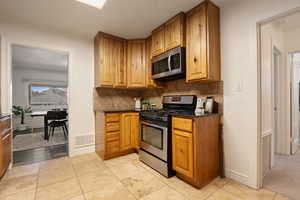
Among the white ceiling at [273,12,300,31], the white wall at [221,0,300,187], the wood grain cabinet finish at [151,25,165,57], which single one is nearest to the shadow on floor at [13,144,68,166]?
the wood grain cabinet finish at [151,25,165,57]

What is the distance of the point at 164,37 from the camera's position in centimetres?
Result: 252

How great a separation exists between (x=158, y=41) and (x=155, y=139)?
1766 mm

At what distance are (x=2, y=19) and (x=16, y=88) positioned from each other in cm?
446

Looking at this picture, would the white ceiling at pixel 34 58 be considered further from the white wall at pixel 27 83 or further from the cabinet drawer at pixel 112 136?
the cabinet drawer at pixel 112 136

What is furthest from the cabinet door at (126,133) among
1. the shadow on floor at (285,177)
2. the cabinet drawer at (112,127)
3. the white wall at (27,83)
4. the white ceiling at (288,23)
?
the white wall at (27,83)

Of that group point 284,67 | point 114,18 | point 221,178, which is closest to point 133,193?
point 221,178

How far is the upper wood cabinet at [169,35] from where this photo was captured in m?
2.21

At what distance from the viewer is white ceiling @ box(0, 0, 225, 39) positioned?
1.98 metres

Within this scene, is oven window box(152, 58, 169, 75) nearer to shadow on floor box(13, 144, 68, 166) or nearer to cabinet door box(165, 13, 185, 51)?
cabinet door box(165, 13, 185, 51)

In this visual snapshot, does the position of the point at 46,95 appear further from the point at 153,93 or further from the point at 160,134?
the point at 160,134

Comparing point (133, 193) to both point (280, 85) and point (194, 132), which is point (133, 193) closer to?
point (194, 132)

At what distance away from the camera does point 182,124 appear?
1.84 m

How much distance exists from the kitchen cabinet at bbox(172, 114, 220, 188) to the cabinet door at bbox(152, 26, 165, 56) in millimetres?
1350

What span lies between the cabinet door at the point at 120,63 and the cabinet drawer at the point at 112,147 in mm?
1154
